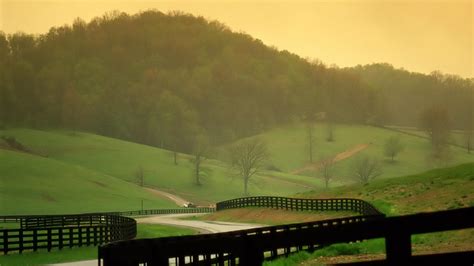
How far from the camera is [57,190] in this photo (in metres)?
112

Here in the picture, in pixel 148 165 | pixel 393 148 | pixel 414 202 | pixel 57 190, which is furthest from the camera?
pixel 393 148

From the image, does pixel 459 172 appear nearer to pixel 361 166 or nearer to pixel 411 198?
pixel 411 198

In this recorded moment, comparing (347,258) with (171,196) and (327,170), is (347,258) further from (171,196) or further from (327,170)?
(327,170)

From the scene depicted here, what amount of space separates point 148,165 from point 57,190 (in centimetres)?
4758

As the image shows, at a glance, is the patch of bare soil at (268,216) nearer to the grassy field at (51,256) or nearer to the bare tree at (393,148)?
the grassy field at (51,256)

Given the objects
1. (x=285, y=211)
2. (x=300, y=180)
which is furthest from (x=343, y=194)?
(x=300, y=180)

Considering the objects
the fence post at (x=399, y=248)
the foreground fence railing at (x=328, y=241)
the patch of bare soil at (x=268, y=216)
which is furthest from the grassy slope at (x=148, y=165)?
the fence post at (x=399, y=248)

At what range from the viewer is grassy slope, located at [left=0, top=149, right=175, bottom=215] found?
10206 centimetres

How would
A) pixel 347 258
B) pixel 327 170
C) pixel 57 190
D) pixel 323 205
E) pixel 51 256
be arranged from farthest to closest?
pixel 327 170, pixel 57 190, pixel 323 205, pixel 51 256, pixel 347 258

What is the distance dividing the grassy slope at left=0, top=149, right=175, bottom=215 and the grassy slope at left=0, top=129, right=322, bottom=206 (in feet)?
48.0

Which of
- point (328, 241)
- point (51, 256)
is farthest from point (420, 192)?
point (328, 241)

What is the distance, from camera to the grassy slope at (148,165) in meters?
144

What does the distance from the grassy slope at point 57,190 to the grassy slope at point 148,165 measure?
48.0 feet

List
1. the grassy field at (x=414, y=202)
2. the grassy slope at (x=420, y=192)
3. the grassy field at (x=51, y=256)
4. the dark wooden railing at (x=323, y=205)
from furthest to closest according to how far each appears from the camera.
→ the dark wooden railing at (x=323, y=205) → the grassy slope at (x=420, y=192) → the grassy field at (x=51, y=256) → the grassy field at (x=414, y=202)
